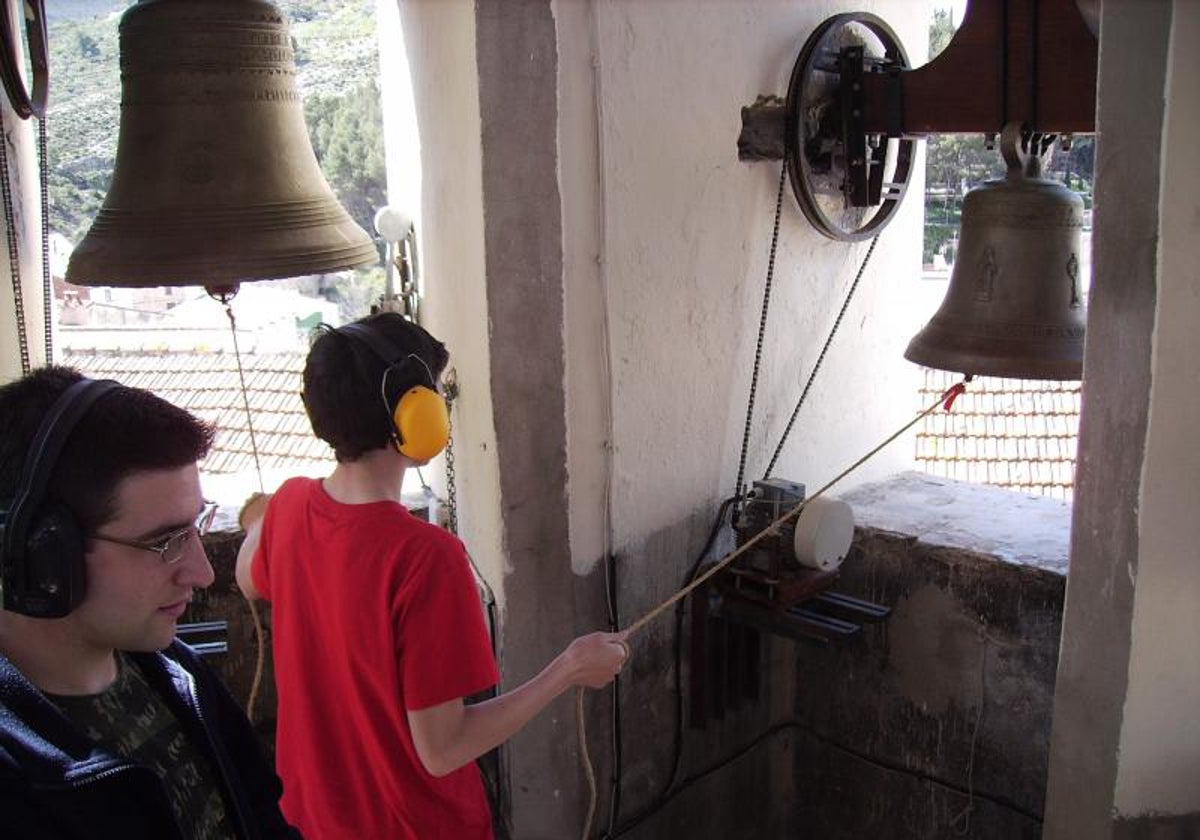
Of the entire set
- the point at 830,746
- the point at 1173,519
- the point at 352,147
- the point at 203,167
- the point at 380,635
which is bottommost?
the point at 830,746

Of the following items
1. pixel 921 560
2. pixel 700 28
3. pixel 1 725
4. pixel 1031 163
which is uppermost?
pixel 700 28

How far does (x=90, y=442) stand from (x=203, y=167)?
946 millimetres

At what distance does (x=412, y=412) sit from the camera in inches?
67.1

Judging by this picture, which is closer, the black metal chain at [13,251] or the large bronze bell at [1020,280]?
the black metal chain at [13,251]

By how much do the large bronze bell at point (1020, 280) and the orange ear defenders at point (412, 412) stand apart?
1.14 m

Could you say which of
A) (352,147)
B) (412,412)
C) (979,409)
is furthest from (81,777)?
(979,409)

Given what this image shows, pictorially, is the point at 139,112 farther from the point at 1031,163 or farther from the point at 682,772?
the point at 682,772

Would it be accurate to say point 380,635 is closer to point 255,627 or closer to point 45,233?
point 255,627

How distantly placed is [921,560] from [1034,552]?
10.9 inches

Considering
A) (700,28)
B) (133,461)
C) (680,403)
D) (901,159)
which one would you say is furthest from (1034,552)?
(133,461)

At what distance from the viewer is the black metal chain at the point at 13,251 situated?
214cm

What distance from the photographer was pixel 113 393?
118 centimetres

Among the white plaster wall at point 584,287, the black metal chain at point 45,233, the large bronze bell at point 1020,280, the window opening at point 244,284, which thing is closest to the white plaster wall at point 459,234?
the white plaster wall at point 584,287

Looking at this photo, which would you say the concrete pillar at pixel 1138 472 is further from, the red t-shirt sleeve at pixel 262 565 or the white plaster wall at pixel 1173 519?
the red t-shirt sleeve at pixel 262 565
